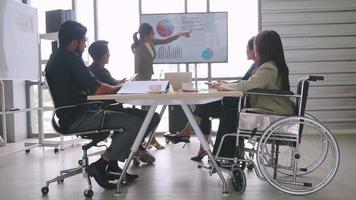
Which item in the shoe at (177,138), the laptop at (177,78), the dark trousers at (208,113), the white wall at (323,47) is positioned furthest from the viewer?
the white wall at (323,47)

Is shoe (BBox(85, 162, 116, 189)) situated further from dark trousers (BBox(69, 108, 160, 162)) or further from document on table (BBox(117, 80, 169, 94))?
document on table (BBox(117, 80, 169, 94))

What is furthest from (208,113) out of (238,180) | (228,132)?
(238,180)

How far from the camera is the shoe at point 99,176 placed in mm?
2338

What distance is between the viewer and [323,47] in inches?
199

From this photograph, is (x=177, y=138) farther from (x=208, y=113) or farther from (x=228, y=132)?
(x=228, y=132)

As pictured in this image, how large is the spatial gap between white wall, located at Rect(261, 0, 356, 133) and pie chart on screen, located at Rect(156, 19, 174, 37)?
4.45 ft

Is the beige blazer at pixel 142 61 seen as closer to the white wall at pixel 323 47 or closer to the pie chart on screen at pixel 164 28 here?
the pie chart on screen at pixel 164 28

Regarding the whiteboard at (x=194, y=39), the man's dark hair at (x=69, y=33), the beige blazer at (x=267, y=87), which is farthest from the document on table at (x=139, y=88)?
the whiteboard at (x=194, y=39)

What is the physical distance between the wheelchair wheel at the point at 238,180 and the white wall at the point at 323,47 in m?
3.06

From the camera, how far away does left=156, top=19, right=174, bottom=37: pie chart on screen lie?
188 inches

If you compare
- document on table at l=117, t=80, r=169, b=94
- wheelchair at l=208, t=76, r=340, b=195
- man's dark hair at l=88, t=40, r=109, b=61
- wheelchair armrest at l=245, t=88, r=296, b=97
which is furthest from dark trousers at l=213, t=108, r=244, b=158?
man's dark hair at l=88, t=40, r=109, b=61

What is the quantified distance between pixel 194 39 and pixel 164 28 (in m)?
0.43

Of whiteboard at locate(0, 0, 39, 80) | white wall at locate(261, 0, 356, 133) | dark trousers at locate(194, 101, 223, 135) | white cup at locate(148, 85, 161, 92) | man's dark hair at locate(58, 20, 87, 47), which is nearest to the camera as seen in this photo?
white cup at locate(148, 85, 161, 92)

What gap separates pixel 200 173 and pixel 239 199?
2.35 ft
